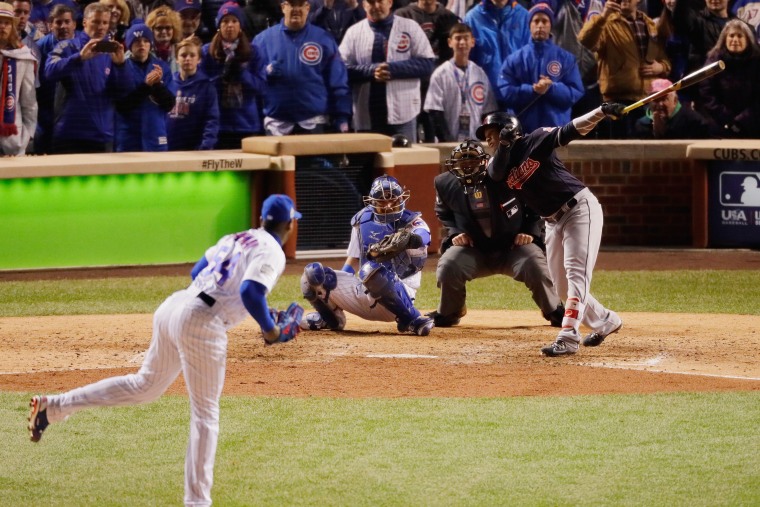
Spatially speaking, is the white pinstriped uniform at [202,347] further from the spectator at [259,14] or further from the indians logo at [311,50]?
the spectator at [259,14]

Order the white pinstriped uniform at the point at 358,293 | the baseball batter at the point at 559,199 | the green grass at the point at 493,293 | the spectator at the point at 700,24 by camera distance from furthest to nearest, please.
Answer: the spectator at the point at 700,24 < the green grass at the point at 493,293 < the white pinstriped uniform at the point at 358,293 < the baseball batter at the point at 559,199

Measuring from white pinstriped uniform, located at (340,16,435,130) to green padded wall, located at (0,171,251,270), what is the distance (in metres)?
1.76

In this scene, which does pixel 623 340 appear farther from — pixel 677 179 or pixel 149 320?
pixel 677 179

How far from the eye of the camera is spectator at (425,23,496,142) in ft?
46.7

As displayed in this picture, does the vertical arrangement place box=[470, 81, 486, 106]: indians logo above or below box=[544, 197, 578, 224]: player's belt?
above

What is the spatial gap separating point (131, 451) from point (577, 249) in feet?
11.7

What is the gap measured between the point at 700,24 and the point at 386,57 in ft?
11.9

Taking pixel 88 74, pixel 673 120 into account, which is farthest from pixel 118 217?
pixel 673 120

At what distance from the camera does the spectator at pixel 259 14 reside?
14766 mm

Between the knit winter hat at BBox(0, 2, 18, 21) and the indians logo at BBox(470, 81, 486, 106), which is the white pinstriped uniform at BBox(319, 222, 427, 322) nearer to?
the indians logo at BBox(470, 81, 486, 106)

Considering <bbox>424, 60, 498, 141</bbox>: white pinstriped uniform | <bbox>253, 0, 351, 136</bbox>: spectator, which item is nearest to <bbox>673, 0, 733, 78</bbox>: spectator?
<bbox>424, 60, 498, 141</bbox>: white pinstriped uniform

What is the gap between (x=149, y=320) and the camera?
11.2 metres

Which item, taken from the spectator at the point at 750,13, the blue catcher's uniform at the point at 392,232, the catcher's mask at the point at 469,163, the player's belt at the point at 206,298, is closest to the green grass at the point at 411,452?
the player's belt at the point at 206,298

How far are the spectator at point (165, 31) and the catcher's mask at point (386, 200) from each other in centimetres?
489
